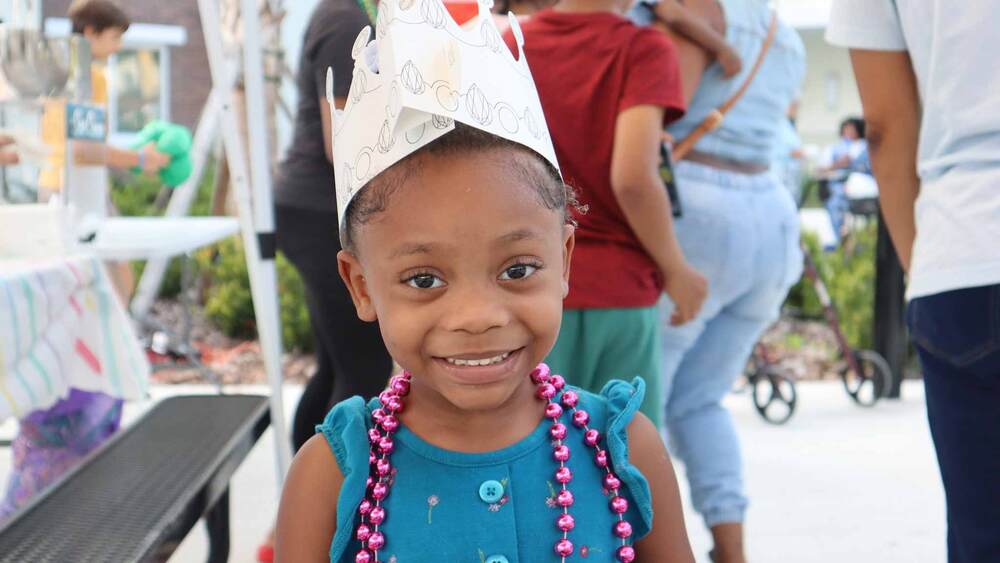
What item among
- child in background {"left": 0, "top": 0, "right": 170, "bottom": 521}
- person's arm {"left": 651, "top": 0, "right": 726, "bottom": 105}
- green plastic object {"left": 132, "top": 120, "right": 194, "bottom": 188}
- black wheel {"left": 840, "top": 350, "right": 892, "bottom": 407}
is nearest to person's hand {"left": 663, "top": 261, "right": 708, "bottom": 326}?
person's arm {"left": 651, "top": 0, "right": 726, "bottom": 105}

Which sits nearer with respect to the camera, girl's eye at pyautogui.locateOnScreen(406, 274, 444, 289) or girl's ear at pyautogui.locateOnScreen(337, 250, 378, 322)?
girl's eye at pyautogui.locateOnScreen(406, 274, 444, 289)

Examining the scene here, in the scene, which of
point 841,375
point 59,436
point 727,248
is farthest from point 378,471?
point 841,375

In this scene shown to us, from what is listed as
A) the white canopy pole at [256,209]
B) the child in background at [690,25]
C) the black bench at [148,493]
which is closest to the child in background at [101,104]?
the white canopy pole at [256,209]

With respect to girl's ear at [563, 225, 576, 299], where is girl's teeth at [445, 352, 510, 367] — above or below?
below

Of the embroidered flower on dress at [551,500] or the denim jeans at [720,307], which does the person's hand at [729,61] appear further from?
the embroidered flower on dress at [551,500]

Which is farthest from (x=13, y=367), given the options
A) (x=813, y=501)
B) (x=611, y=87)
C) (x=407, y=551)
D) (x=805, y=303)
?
(x=805, y=303)

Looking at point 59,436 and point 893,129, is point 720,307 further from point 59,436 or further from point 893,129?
point 59,436

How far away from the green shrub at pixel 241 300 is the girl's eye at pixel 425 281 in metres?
5.70

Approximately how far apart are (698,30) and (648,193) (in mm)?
455

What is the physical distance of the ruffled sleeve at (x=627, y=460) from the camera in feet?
4.12

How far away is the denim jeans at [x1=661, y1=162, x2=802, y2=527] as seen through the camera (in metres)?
2.45

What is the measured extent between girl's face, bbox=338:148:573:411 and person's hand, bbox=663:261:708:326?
1.08m

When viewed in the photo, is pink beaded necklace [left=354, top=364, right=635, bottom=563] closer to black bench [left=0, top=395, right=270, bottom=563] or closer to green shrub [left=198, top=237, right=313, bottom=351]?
black bench [left=0, top=395, right=270, bottom=563]

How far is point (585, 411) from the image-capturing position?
131 centimetres
